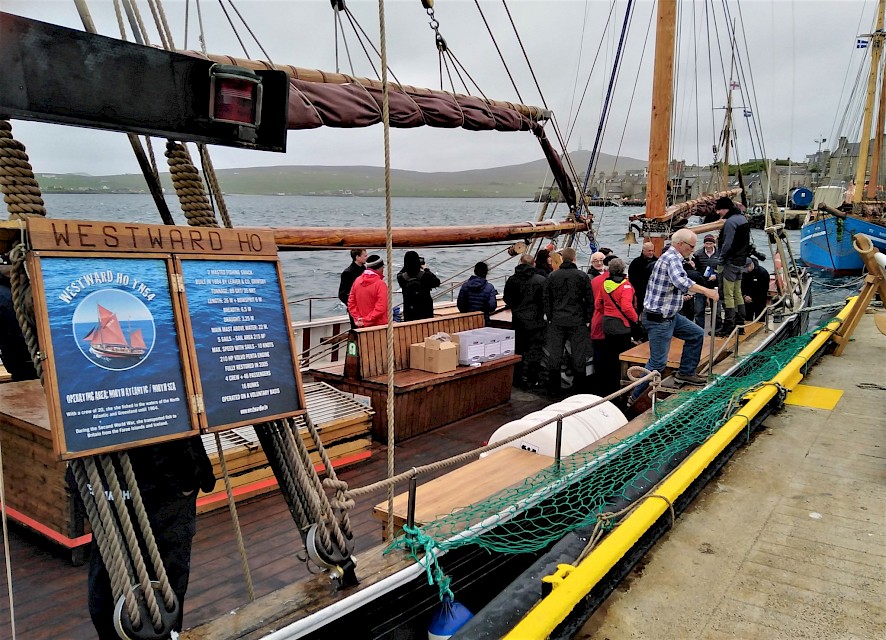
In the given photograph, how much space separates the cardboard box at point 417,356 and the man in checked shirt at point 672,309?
2.31 m

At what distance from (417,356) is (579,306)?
2104 mm

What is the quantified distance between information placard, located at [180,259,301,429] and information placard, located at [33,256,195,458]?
114 millimetres

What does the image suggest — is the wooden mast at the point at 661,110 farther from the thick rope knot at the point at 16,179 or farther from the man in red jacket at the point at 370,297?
the thick rope knot at the point at 16,179

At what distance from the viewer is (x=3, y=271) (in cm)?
403

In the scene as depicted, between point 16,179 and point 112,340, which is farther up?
point 16,179

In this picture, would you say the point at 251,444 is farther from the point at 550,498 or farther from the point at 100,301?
the point at 100,301

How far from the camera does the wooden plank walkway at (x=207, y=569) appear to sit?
353 centimetres

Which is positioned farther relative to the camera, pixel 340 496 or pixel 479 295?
pixel 479 295

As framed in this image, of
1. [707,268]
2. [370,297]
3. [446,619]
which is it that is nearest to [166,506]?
[446,619]

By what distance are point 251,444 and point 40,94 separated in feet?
11.3

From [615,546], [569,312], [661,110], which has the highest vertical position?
[661,110]

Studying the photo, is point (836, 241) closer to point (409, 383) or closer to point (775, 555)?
point (409, 383)

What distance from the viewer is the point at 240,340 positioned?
8.71 ft

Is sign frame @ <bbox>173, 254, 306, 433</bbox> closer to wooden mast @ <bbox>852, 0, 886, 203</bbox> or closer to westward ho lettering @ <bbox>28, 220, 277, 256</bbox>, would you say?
westward ho lettering @ <bbox>28, 220, 277, 256</bbox>
